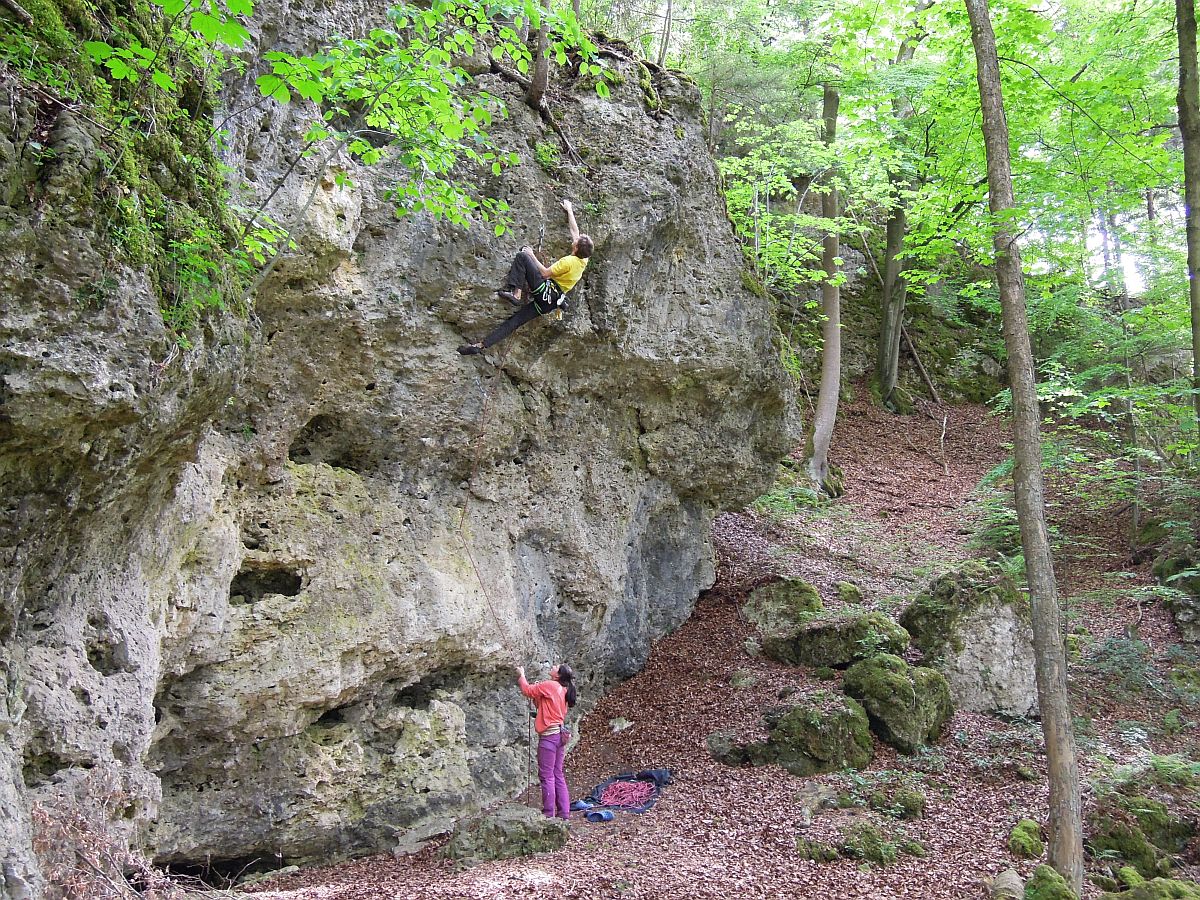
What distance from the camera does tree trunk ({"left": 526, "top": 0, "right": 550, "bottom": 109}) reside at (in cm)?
Result: 874

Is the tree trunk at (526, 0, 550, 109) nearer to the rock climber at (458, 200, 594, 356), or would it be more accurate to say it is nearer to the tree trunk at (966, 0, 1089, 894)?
the rock climber at (458, 200, 594, 356)

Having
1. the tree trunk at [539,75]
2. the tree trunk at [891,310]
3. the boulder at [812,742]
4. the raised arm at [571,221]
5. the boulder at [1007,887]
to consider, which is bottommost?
the boulder at [1007,887]

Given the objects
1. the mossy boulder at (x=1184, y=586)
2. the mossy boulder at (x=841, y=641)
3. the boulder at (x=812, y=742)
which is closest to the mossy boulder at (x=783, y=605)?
the mossy boulder at (x=841, y=641)

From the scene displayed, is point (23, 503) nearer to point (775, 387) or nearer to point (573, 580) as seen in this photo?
point (573, 580)

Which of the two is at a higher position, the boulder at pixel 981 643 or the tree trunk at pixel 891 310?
the tree trunk at pixel 891 310

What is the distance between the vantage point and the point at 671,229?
10.1 metres

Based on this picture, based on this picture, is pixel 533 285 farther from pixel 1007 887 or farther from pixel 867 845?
pixel 1007 887

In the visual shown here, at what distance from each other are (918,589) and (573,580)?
6.23 m

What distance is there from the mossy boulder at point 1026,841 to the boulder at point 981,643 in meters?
2.74

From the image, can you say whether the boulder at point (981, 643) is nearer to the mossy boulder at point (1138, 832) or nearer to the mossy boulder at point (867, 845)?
the mossy boulder at point (1138, 832)

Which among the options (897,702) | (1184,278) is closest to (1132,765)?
(897,702)

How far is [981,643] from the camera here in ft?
33.7

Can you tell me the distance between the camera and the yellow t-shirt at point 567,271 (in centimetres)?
826

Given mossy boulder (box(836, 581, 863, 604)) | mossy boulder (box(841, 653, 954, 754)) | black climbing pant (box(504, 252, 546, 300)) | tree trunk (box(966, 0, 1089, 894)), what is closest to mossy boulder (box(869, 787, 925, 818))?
mossy boulder (box(841, 653, 954, 754))
